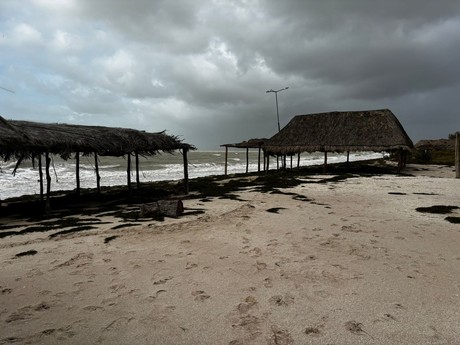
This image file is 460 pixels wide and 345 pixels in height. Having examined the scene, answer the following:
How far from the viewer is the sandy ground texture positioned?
130 inches

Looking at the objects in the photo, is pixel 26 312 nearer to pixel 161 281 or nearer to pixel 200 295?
pixel 161 281

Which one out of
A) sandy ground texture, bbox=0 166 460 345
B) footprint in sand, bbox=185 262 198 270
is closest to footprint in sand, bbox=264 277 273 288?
sandy ground texture, bbox=0 166 460 345

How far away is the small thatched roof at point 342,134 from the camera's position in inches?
844

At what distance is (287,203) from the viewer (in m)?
10.8

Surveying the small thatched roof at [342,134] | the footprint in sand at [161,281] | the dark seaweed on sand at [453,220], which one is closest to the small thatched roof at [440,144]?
the small thatched roof at [342,134]

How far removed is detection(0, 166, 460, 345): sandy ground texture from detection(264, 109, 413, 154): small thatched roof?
1421 cm

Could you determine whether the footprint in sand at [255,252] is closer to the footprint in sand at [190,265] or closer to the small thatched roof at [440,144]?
the footprint in sand at [190,265]

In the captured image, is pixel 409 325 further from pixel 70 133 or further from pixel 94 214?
pixel 70 133

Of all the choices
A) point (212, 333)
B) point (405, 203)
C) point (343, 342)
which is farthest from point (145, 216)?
point (405, 203)

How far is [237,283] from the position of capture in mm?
4430

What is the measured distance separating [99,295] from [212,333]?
65.6 inches

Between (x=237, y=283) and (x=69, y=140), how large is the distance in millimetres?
7785

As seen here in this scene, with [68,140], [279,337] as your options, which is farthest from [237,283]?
[68,140]

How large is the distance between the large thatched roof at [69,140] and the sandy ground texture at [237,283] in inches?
113
